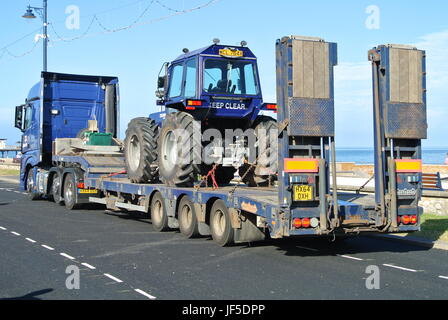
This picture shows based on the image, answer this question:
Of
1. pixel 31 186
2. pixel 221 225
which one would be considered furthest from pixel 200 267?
pixel 31 186

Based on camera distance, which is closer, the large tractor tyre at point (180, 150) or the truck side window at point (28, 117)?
the large tractor tyre at point (180, 150)

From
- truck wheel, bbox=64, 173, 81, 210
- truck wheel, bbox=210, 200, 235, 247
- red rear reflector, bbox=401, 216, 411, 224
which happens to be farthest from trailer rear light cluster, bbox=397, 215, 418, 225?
truck wheel, bbox=64, 173, 81, 210

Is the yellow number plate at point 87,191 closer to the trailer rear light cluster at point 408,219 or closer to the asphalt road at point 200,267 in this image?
the asphalt road at point 200,267

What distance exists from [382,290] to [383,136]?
10.3 feet

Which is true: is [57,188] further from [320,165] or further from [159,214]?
[320,165]

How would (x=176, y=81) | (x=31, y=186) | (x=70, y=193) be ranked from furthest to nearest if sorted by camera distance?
(x=31, y=186)
(x=70, y=193)
(x=176, y=81)

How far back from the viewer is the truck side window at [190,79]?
13.2m

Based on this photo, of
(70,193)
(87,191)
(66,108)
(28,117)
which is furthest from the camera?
(28,117)

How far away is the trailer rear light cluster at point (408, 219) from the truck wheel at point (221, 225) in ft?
9.64

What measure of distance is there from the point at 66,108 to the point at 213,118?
29.3 ft

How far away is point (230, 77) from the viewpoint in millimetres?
13633

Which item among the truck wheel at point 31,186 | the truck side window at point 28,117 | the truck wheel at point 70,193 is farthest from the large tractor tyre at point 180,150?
→ the truck wheel at point 31,186

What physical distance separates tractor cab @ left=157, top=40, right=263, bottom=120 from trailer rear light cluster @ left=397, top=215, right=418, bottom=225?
4.45 meters

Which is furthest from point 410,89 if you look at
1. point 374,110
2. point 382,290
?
point 382,290
